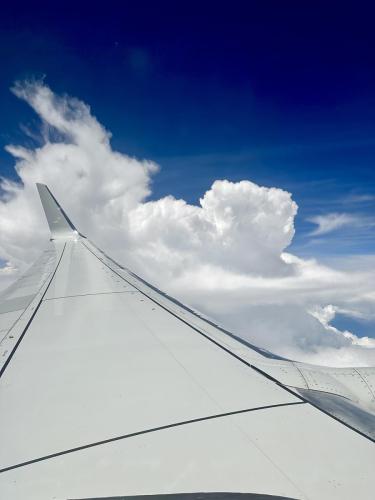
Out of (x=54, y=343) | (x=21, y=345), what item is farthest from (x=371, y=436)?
(x=21, y=345)

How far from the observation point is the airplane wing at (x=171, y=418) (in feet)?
4.89

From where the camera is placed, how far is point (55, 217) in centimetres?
1325

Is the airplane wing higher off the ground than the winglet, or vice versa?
the winglet

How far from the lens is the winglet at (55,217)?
1301 centimetres

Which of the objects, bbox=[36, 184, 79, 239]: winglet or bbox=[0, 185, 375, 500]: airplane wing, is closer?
bbox=[0, 185, 375, 500]: airplane wing

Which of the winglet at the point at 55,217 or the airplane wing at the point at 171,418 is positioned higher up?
the winglet at the point at 55,217

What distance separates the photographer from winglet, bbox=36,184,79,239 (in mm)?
13008

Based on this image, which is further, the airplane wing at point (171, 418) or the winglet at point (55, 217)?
the winglet at point (55, 217)

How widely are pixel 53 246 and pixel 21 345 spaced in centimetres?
930

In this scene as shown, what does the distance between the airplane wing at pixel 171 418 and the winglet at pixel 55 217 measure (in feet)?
33.6

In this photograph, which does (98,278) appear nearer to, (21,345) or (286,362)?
(21,345)

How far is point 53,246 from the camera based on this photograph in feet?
38.9

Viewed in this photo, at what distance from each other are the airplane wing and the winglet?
10252 mm

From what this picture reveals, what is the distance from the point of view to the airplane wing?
149cm
